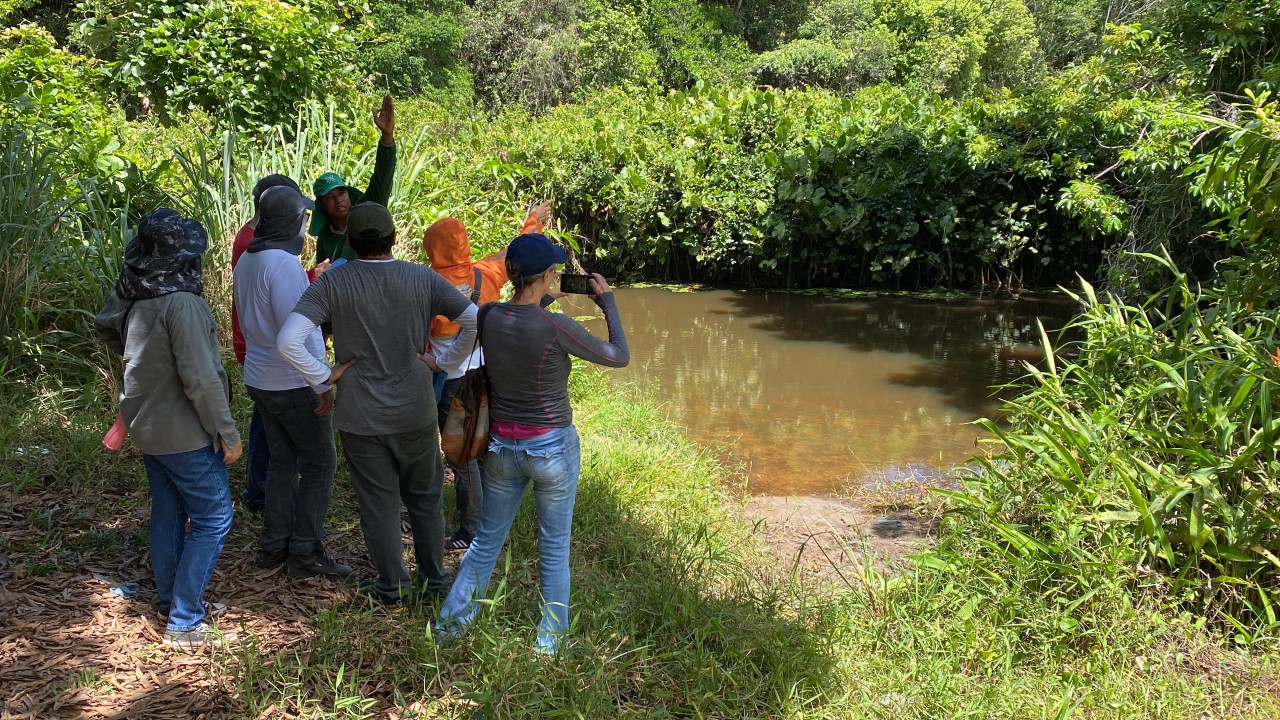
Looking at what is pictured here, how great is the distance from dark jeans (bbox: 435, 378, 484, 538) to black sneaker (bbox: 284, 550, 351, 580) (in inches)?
24.0

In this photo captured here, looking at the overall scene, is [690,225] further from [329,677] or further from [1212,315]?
[329,677]

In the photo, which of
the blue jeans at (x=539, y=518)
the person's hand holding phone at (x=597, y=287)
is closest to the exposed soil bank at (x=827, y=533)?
the blue jeans at (x=539, y=518)

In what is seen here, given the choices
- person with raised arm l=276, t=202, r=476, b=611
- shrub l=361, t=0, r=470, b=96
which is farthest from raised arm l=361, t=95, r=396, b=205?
shrub l=361, t=0, r=470, b=96

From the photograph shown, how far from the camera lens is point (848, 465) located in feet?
22.4

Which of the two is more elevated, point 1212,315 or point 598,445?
point 1212,315

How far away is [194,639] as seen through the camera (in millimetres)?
3273

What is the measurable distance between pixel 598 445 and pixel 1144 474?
10.00 feet

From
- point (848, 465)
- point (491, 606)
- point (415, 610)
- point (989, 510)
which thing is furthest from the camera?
point (848, 465)

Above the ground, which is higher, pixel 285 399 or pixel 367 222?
pixel 367 222

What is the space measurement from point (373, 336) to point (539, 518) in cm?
86

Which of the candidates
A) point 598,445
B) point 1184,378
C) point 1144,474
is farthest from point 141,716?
point 1184,378

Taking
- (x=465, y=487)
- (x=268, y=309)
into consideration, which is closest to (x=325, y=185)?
(x=268, y=309)

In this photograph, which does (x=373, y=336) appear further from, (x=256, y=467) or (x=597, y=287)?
(x=256, y=467)

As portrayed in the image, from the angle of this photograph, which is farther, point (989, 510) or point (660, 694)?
point (989, 510)
